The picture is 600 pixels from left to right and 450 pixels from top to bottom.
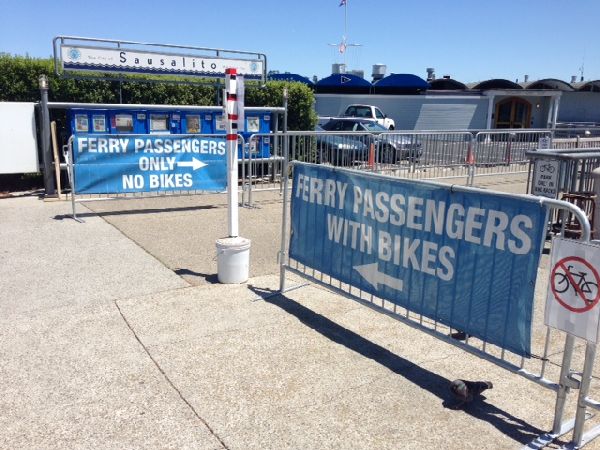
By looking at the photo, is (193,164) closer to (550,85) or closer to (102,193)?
(102,193)

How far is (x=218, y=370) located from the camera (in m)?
4.42

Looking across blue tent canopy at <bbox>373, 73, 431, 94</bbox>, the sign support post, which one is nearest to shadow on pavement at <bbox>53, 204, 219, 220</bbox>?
the sign support post

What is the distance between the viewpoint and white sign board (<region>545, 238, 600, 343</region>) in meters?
3.32

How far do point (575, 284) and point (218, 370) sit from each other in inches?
103

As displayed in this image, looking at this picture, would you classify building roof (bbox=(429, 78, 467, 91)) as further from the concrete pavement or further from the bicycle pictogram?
the bicycle pictogram

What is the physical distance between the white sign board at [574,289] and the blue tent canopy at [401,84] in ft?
97.6

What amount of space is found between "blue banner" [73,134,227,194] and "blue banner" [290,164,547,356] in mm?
5084

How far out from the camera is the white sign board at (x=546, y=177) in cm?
845

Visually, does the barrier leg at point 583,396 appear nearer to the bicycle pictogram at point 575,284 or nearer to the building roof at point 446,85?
the bicycle pictogram at point 575,284

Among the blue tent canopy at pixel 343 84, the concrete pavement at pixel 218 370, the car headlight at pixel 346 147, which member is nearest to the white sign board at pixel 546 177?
the concrete pavement at pixel 218 370

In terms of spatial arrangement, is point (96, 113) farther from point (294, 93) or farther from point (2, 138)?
point (294, 93)

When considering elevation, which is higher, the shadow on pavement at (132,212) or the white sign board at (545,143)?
the white sign board at (545,143)

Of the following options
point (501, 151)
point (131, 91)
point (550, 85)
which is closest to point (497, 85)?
point (550, 85)

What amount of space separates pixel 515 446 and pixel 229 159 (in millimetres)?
4115
